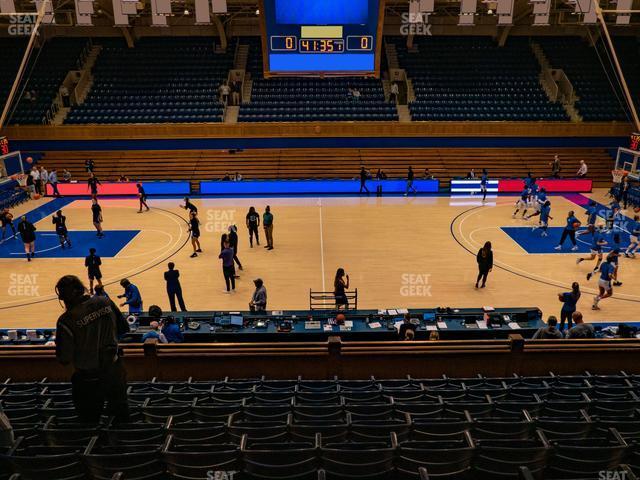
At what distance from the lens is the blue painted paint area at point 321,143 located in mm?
28594

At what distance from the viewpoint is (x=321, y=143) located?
29.0 m

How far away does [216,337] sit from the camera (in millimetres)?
10039

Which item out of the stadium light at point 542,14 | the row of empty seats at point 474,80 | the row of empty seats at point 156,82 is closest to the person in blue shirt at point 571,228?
the stadium light at point 542,14

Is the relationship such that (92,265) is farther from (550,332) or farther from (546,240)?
(546,240)

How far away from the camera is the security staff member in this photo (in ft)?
14.4

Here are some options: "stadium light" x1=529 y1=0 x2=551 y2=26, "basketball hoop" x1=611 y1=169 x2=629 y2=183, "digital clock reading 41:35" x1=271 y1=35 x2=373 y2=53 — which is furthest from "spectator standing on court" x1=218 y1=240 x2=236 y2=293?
"basketball hoop" x1=611 y1=169 x2=629 y2=183

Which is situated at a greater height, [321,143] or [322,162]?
[321,143]
